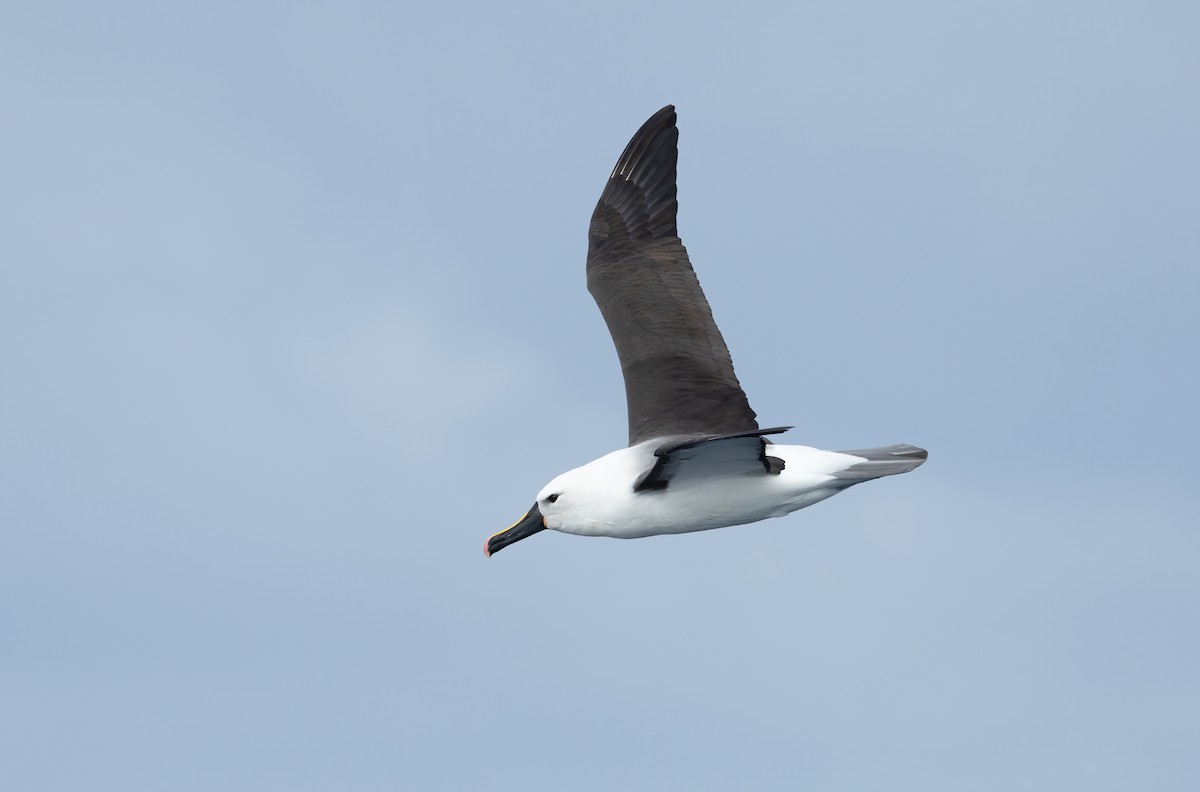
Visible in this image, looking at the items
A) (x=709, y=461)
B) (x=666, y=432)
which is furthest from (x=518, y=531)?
(x=709, y=461)

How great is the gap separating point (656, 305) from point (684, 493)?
2598 millimetres

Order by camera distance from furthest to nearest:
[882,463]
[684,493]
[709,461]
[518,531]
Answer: [518,531]
[882,463]
[684,493]
[709,461]

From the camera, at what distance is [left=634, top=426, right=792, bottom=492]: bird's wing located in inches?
539

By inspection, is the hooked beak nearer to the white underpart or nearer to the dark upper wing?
the white underpart

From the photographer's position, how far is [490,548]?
16.0 m

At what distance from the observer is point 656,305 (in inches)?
659

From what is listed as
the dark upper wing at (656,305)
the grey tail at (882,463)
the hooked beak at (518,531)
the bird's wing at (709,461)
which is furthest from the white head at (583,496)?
the grey tail at (882,463)

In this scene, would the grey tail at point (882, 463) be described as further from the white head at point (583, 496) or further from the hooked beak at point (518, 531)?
the hooked beak at point (518, 531)

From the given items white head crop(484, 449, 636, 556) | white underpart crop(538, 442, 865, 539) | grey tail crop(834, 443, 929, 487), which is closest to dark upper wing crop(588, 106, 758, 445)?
white underpart crop(538, 442, 865, 539)

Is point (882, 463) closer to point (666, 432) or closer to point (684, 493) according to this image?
point (684, 493)

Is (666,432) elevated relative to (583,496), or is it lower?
elevated

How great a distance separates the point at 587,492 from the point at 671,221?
12.4 ft

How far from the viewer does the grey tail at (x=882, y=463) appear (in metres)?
14.9

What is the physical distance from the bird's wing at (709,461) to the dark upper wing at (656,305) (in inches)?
31.6
